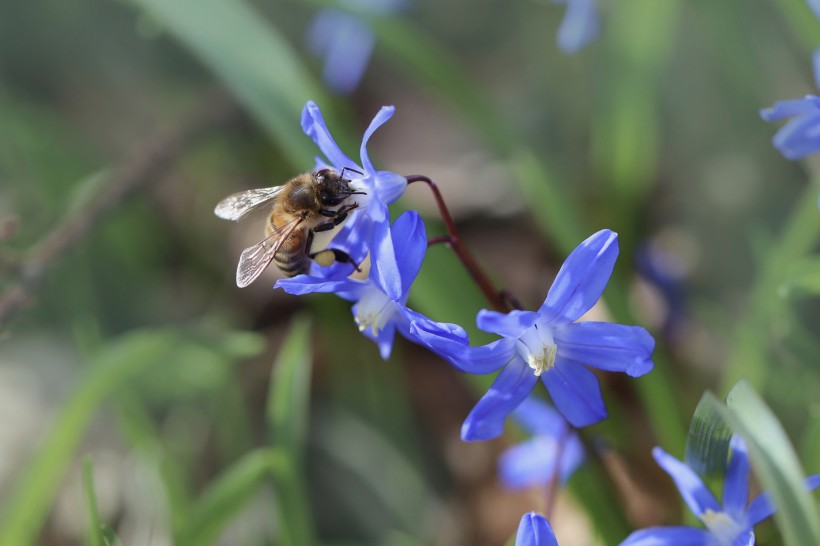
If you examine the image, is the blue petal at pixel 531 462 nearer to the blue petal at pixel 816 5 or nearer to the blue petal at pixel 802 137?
the blue petal at pixel 802 137

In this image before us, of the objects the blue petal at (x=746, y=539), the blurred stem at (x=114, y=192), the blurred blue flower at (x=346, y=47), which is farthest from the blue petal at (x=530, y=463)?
the blurred blue flower at (x=346, y=47)

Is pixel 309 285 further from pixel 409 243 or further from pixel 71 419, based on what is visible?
pixel 71 419

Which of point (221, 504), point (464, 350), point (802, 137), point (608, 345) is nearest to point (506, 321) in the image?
point (464, 350)

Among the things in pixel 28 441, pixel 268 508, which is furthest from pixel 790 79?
pixel 28 441

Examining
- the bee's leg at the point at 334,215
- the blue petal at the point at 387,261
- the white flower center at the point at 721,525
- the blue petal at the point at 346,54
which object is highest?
the blue petal at the point at 346,54

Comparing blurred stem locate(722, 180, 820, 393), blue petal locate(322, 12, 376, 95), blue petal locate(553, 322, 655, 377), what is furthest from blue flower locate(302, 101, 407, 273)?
blue petal locate(322, 12, 376, 95)
